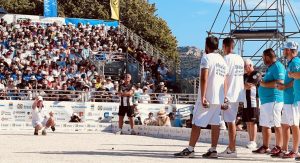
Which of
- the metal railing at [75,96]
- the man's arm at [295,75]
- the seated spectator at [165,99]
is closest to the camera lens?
the man's arm at [295,75]

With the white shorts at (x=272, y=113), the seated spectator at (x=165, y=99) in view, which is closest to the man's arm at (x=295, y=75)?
the white shorts at (x=272, y=113)

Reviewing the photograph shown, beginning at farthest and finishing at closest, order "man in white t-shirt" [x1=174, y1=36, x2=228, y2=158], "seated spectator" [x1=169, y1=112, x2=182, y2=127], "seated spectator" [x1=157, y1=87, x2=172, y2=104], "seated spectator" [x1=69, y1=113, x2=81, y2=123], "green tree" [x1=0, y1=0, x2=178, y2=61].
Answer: "green tree" [x1=0, y1=0, x2=178, y2=61] → "seated spectator" [x1=157, y1=87, x2=172, y2=104] → "seated spectator" [x1=69, y1=113, x2=81, y2=123] → "seated spectator" [x1=169, y1=112, x2=182, y2=127] → "man in white t-shirt" [x1=174, y1=36, x2=228, y2=158]

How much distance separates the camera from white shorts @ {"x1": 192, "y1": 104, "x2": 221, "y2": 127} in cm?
1126

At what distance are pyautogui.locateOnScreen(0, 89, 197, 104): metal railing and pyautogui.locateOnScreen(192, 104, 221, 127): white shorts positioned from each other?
18085 mm

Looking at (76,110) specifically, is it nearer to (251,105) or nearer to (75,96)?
(75,96)

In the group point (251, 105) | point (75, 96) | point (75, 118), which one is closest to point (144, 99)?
point (75, 96)

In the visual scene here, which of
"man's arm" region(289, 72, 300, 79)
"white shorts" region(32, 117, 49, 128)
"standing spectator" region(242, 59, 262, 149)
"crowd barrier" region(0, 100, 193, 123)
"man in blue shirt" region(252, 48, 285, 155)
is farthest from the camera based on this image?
"crowd barrier" region(0, 100, 193, 123)

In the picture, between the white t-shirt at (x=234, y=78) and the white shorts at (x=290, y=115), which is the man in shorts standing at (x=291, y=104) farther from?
the white t-shirt at (x=234, y=78)

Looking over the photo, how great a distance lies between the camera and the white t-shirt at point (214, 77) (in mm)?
11367

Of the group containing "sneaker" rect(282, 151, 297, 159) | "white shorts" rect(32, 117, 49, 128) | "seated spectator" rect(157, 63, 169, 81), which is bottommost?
"sneaker" rect(282, 151, 297, 159)

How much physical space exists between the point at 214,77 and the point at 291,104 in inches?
54.0

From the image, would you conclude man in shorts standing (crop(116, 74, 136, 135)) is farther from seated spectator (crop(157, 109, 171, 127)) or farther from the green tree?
the green tree

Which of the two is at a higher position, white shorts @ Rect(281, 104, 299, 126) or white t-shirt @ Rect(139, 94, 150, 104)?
white t-shirt @ Rect(139, 94, 150, 104)

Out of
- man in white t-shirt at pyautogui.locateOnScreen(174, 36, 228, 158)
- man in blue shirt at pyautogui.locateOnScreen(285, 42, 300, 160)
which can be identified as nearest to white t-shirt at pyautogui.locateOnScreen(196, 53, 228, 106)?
man in white t-shirt at pyautogui.locateOnScreen(174, 36, 228, 158)
